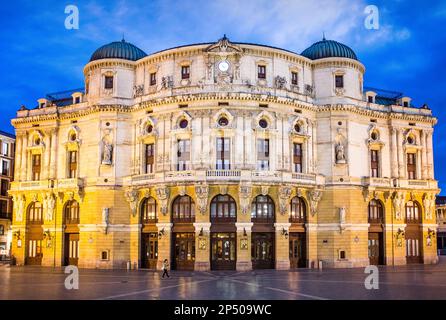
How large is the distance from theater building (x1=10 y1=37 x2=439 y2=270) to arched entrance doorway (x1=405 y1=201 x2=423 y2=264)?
0.18 metres

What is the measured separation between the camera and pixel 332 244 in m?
63.5

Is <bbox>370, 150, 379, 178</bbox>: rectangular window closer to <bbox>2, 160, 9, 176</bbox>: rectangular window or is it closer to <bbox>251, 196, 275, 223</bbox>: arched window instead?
<bbox>251, 196, 275, 223</bbox>: arched window

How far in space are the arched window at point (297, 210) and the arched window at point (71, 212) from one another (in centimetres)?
2725

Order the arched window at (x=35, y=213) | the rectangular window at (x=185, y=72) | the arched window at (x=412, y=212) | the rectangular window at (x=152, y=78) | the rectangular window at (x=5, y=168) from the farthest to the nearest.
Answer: the rectangular window at (x=5, y=168)
the arched window at (x=412, y=212)
the arched window at (x=35, y=213)
the rectangular window at (x=152, y=78)
the rectangular window at (x=185, y=72)

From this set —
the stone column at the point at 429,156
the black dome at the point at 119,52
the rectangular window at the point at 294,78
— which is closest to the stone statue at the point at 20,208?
the black dome at the point at 119,52

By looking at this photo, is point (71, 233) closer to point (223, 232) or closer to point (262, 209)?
point (223, 232)

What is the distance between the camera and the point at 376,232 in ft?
222

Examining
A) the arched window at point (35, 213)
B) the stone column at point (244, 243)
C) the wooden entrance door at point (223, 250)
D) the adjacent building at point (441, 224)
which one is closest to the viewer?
the stone column at point (244, 243)

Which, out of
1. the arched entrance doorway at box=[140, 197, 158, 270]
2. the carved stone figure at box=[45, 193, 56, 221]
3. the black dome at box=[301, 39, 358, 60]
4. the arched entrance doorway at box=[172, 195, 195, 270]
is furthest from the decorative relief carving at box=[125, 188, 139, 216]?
the black dome at box=[301, 39, 358, 60]

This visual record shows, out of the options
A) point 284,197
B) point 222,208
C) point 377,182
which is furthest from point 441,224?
point 222,208

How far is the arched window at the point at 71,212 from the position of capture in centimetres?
6781

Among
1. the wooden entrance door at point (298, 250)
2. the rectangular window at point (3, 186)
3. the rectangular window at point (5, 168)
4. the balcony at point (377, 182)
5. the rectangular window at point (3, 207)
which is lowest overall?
the wooden entrance door at point (298, 250)

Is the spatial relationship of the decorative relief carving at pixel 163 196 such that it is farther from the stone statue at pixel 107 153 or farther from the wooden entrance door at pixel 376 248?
the wooden entrance door at pixel 376 248
